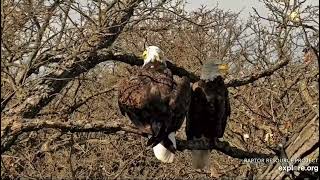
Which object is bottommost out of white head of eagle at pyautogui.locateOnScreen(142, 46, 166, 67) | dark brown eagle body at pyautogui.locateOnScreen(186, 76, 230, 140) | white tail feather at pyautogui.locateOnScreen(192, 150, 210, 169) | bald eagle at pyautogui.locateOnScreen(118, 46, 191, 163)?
white tail feather at pyautogui.locateOnScreen(192, 150, 210, 169)

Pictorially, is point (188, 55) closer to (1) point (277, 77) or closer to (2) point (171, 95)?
(1) point (277, 77)

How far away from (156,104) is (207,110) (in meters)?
0.98

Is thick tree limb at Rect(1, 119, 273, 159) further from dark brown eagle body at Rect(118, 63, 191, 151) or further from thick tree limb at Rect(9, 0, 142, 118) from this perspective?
thick tree limb at Rect(9, 0, 142, 118)

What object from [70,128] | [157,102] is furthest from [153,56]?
[70,128]

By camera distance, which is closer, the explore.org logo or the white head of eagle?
the explore.org logo

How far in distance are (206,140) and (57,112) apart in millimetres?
1659

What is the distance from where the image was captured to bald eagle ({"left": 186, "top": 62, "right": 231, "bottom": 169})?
5.02 metres

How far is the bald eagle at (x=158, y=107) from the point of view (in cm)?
421

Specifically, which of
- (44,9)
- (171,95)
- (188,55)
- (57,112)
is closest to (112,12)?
(44,9)

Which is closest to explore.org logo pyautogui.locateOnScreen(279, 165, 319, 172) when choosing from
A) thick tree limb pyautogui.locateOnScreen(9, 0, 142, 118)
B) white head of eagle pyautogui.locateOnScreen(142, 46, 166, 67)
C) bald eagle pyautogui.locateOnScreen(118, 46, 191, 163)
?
bald eagle pyautogui.locateOnScreen(118, 46, 191, 163)

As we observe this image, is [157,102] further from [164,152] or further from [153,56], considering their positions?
[153,56]

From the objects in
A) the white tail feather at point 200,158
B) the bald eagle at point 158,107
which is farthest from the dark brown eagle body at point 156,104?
the white tail feather at point 200,158

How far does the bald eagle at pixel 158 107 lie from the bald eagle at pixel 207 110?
2.18 feet

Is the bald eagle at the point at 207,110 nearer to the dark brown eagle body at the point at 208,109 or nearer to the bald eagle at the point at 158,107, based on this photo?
the dark brown eagle body at the point at 208,109
